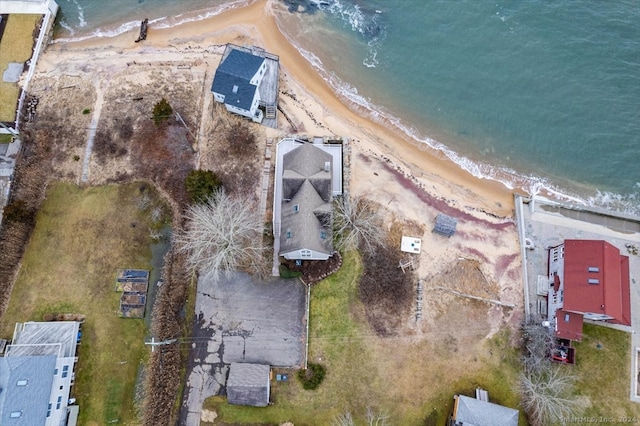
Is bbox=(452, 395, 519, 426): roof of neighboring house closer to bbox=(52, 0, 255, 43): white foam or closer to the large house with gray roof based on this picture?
the large house with gray roof

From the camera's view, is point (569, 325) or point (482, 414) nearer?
point (482, 414)

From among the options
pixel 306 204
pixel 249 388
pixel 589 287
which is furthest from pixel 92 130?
pixel 589 287

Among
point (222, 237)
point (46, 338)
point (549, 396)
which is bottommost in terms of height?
point (549, 396)

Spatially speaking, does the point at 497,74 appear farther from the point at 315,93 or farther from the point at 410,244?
the point at 410,244

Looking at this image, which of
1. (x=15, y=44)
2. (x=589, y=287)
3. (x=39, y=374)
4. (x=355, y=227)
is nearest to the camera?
(x=39, y=374)

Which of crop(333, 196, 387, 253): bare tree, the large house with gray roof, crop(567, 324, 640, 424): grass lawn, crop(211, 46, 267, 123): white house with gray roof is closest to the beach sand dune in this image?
crop(333, 196, 387, 253): bare tree

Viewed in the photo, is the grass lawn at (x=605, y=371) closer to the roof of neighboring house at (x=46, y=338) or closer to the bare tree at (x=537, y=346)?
the bare tree at (x=537, y=346)

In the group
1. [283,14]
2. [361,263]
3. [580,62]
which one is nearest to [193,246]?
[361,263]

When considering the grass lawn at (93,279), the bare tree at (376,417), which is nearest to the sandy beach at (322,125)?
the grass lawn at (93,279)
